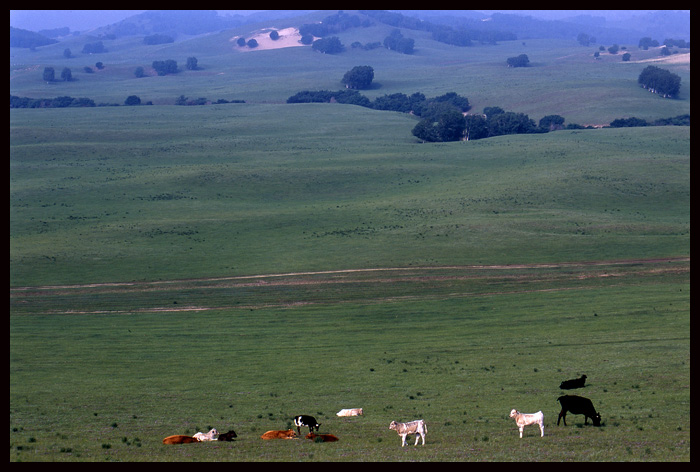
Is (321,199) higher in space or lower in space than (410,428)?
lower

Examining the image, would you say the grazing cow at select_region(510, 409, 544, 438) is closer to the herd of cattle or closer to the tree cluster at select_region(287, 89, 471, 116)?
the herd of cattle

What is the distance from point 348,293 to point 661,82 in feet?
474

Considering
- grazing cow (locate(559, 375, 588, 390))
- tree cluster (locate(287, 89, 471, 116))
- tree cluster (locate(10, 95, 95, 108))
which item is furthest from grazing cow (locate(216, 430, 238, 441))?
tree cluster (locate(10, 95, 95, 108))

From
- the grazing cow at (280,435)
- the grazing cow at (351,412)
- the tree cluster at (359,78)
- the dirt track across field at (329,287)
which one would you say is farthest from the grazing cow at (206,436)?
the tree cluster at (359,78)

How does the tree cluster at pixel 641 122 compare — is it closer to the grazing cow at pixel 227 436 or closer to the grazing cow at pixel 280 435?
the grazing cow at pixel 280 435

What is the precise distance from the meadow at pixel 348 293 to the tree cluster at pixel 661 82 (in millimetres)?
52374

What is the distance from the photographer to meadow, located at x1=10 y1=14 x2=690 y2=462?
2070 cm

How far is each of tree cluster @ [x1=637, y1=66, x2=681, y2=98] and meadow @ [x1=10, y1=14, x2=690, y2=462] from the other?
52374 millimetres

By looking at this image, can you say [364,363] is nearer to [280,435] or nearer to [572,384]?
[572,384]

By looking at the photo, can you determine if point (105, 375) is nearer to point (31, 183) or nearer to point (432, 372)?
point (432, 372)

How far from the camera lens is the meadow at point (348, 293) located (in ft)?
67.9

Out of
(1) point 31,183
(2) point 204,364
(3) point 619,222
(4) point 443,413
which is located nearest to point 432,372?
(4) point 443,413

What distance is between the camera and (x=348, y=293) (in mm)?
48312

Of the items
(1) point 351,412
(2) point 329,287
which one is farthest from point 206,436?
(2) point 329,287
